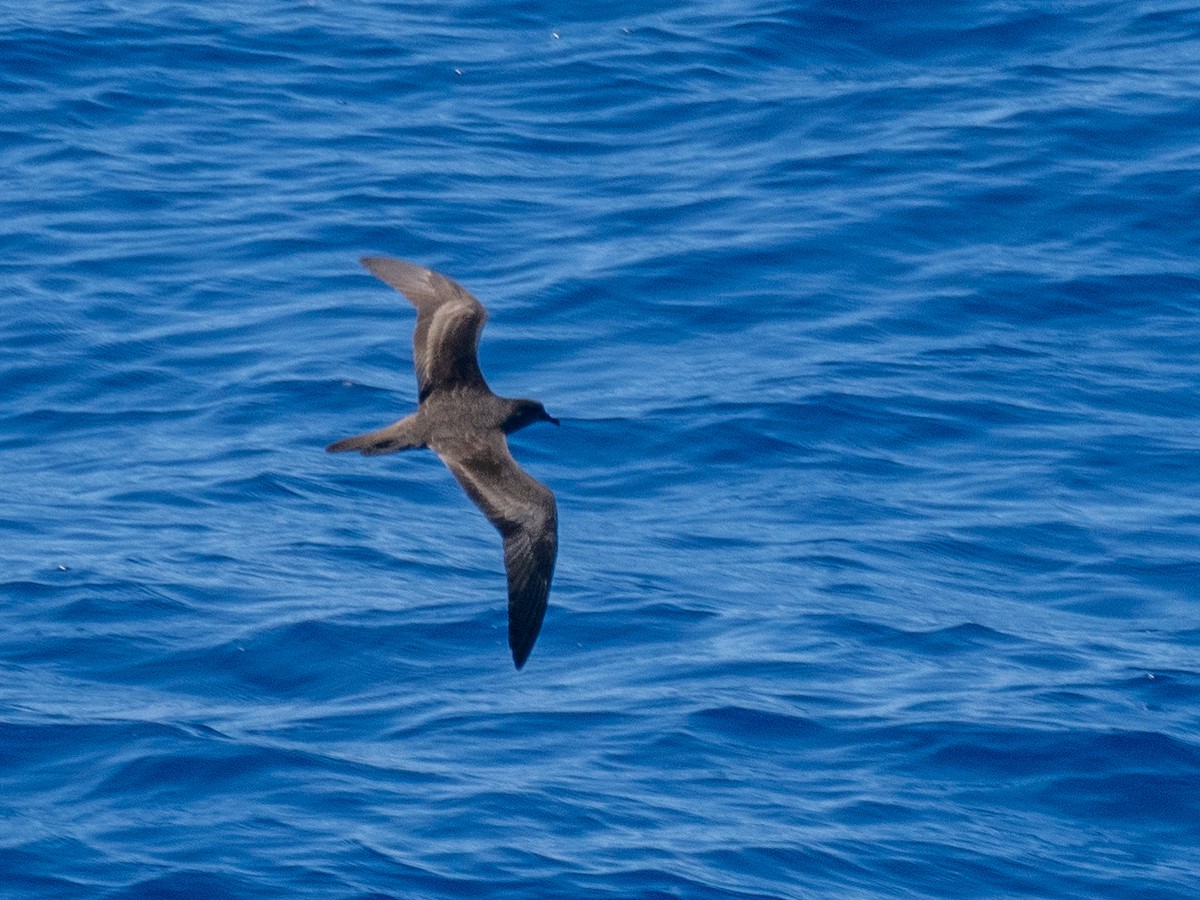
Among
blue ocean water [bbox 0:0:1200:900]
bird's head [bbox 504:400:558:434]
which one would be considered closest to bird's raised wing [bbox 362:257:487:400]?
bird's head [bbox 504:400:558:434]

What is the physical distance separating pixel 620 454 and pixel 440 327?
9.76 ft

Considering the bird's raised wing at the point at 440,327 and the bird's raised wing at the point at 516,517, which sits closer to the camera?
the bird's raised wing at the point at 516,517

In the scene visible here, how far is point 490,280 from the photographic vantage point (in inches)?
572

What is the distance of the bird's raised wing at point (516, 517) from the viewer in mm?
8469

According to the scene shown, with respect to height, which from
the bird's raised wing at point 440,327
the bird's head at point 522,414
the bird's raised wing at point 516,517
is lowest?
the bird's raised wing at point 516,517

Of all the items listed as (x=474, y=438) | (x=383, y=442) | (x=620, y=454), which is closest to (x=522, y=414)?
(x=474, y=438)

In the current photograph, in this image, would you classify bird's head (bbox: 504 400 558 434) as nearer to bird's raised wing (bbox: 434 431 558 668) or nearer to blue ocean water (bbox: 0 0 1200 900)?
bird's raised wing (bbox: 434 431 558 668)

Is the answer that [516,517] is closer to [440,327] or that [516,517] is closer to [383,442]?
[383,442]

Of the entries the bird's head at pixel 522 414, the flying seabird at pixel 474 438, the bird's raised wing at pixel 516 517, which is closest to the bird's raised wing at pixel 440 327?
the flying seabird at pixel 474 438

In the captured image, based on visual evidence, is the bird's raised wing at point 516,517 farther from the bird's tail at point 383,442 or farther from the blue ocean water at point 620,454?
the blue ocean water at point 620,454

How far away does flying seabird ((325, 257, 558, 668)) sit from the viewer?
870cm

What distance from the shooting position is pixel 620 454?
13.0 metres

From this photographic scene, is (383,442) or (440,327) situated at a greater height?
(440,327)

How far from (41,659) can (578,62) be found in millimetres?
8528
